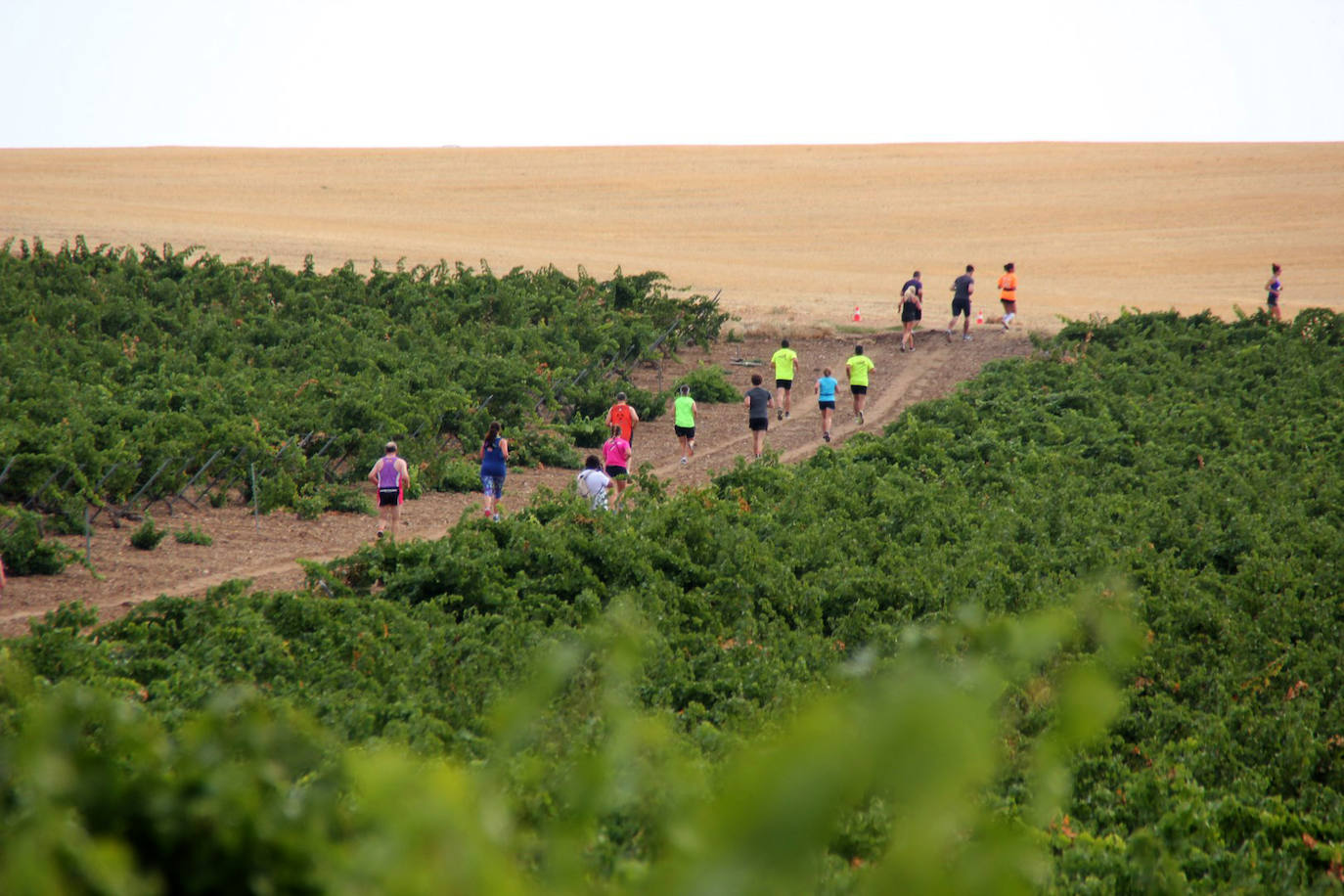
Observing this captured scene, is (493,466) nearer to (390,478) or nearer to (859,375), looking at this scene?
(390,478)

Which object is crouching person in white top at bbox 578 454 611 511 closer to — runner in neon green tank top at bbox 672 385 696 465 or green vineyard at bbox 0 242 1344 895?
green vineyard at bbox 0 242 1344 895

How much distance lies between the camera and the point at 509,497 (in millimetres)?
19844

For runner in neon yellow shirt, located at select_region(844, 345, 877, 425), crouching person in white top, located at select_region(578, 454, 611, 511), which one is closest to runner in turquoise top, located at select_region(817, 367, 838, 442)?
runner in neon yellow shirt, located at select_region(844, 345, 877, 425)

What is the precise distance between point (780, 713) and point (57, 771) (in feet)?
21.4

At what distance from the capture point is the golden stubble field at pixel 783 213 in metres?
46.9

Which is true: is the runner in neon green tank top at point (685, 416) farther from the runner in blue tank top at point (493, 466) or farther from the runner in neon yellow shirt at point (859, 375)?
the runner in blue tank top at point (493, 466)

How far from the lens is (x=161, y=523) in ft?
54.7

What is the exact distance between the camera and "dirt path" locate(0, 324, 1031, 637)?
45.8 ft

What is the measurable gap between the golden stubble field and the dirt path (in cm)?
491

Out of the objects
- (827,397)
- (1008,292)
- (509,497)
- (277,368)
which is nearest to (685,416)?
(827,397)

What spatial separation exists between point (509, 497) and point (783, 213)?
48886 mm

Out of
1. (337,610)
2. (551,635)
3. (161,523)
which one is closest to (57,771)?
(551,635)

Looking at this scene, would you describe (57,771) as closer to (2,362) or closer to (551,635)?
(551,635)

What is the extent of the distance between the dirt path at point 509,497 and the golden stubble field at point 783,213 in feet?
16.1
